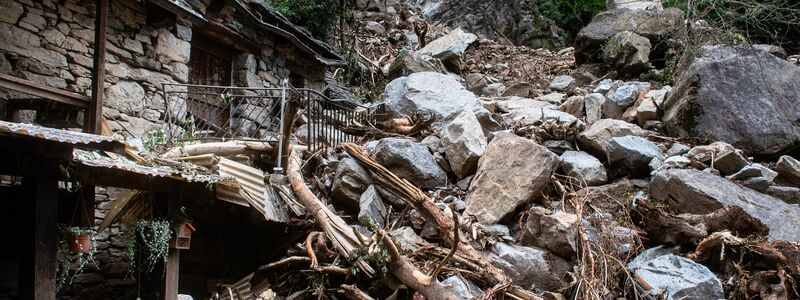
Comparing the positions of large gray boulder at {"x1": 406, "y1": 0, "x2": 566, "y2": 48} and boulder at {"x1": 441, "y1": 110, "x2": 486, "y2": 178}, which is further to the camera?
large gray boulder at {"x1": 406, "y1": 0, "x2": 566, "y2": 48}

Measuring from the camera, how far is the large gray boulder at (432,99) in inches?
362

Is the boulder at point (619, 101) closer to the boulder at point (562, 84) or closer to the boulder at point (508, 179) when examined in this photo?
the boulder at point (562, 84)

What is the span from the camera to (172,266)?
4.85 metres

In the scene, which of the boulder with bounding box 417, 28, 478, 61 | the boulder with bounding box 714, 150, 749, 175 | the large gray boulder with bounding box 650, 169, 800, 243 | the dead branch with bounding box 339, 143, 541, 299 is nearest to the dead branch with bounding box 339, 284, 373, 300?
the dead branch with bounding box 339, 143, 541, 299

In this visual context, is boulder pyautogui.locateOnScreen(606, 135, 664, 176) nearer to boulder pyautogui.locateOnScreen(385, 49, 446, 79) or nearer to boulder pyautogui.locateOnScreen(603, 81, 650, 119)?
boulder pyautogui.locateOnScreen(603, 81, 650, 119)

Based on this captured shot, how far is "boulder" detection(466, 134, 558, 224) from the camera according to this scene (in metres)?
6.67

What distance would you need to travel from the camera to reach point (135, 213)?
5.41m

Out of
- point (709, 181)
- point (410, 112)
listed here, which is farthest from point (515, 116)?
point (709, 181)

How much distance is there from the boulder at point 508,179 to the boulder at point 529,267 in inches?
25.7

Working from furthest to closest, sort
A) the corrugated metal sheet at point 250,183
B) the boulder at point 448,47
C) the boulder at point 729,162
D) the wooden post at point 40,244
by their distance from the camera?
the boulder at point 448,47
the boulder at point 729,162
the corrugated metal sheet at point 250,183
the wooden post at point 40,244

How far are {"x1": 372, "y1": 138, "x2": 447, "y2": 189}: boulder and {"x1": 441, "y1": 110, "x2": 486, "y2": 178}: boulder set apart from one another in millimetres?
321

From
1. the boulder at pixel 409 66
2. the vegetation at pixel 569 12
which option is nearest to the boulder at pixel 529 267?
the boulder at pixel 409 66

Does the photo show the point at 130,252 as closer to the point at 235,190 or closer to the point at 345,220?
the point at 235,190

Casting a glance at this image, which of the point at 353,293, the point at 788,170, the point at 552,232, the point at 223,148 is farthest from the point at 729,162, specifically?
the point at 223,148
